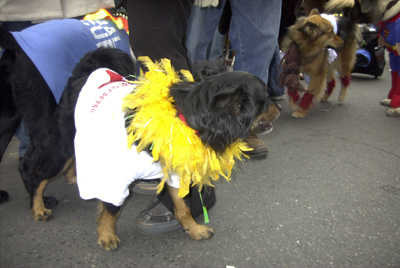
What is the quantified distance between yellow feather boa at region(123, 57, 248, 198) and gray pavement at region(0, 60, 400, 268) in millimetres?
490

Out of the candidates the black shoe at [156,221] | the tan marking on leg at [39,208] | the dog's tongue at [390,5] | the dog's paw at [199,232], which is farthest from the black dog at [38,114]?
the dog's tongue at [390,5]

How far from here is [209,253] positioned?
1.75 metres

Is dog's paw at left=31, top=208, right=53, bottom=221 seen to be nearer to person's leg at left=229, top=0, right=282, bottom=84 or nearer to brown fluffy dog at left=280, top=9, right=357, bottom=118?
person's leg at left=229, top=0, right=282, bottom=84

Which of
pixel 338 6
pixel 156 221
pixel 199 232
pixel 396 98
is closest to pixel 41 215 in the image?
pixel 156 221

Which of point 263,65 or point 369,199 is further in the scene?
point 263,65

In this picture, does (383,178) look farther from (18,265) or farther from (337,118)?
(18,265)

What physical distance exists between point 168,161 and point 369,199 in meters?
1.62

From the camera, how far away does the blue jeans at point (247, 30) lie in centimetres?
240

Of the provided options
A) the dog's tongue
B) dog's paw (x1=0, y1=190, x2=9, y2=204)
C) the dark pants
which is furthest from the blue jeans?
dog's paw (x1=0, y1=190, x2=9, y2=204)

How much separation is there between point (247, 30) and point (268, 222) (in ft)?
5.24

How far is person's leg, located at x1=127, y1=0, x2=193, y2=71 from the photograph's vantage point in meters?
2.03

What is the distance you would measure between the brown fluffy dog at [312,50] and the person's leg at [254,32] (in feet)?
4.64

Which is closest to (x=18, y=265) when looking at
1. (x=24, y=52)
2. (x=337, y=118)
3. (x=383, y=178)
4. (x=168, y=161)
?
(x=168, y=161)

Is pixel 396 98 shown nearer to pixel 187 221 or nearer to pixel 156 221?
pixel 187 221
